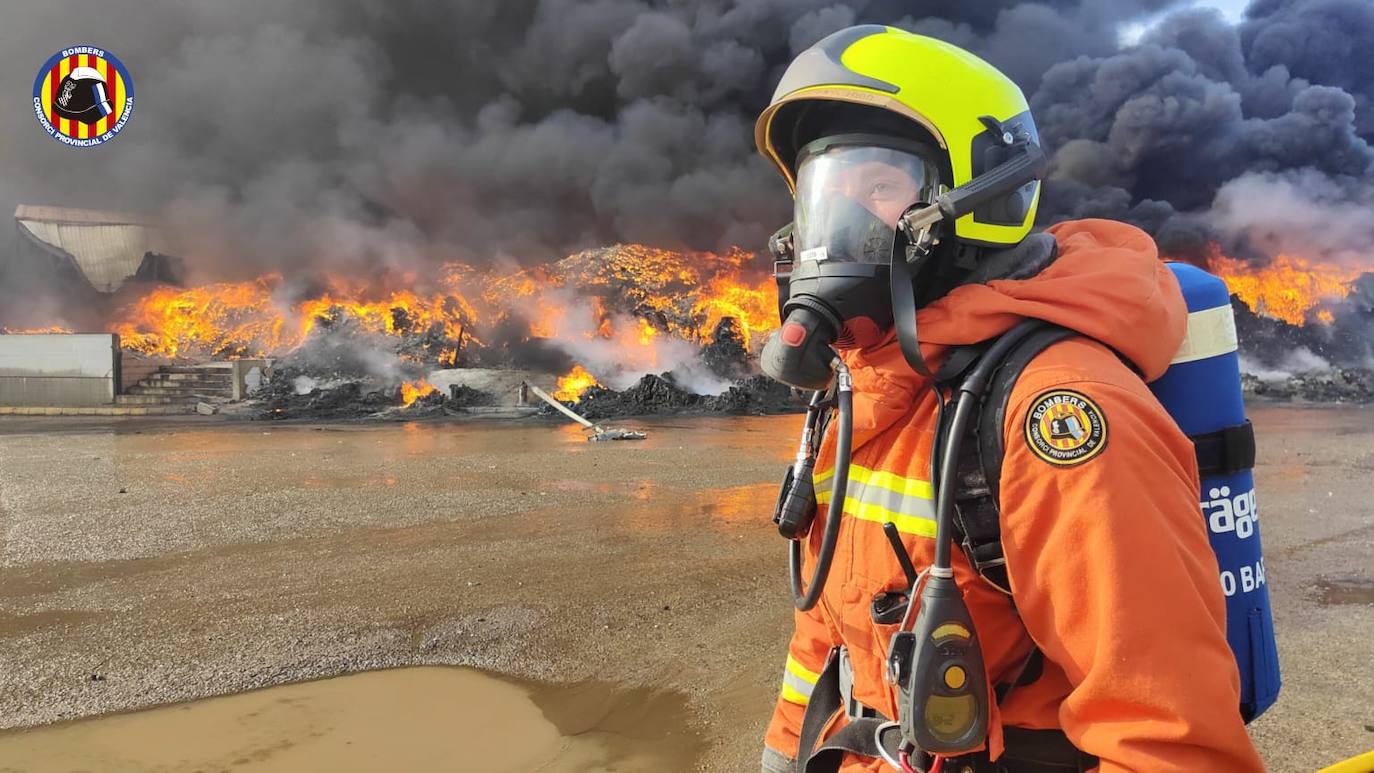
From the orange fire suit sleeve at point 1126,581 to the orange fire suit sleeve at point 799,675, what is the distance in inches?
24.0

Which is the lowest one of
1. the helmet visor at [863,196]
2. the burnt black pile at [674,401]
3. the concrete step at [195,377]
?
the burnt black pile at [674,401]

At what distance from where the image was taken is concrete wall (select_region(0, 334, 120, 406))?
69.1 ft

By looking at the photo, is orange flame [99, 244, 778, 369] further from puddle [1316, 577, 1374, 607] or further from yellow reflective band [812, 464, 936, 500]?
yellow reflective band [812, 464, 936, 500]

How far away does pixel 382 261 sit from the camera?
32.6 m

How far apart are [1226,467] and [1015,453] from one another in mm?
447

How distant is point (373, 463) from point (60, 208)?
111 feet

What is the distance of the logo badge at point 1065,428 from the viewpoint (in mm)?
986

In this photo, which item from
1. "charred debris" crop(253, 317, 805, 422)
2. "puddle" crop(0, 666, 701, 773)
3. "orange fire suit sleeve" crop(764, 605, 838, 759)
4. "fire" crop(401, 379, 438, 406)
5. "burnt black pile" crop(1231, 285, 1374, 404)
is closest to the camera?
"orange fire suit sleeve" crop(764, 605, 838, 759)

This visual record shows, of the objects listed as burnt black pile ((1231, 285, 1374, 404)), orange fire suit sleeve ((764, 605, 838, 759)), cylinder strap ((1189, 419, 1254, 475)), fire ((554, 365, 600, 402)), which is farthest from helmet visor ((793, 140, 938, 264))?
burnt black pile ((1231, 285, 1374, 404))

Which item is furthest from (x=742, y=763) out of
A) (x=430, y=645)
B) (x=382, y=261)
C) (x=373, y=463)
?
(x=382, y=261)

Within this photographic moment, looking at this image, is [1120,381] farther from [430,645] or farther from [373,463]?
[373,463]

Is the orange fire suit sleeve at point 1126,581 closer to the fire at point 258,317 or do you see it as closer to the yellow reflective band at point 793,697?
the yellow reflective band at point 793,697

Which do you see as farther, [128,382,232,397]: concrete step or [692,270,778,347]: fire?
[692,270,778,347]: fire

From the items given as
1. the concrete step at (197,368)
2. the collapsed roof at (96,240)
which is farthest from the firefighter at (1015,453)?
the collapsed roof at (96,240)
